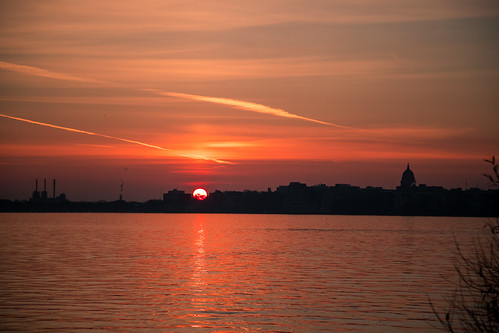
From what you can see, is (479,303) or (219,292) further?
(219,292)

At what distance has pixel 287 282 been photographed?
49.6 meters

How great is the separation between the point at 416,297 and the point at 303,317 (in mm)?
9829

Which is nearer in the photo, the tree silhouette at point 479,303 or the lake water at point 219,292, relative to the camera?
the tree silhouette at point 479,303

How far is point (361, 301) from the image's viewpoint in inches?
1580

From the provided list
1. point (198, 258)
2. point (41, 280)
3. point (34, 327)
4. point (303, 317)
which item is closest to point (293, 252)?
point (198, 258)

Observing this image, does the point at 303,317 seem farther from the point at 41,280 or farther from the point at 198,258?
the point at 198,258

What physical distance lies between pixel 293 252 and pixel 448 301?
42257mm

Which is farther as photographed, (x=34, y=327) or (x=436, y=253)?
(x=436, y=253)

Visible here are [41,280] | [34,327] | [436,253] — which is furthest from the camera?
[436,253]

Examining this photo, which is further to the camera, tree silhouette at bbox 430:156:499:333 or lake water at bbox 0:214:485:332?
lake water at bbox 0:214:485:332

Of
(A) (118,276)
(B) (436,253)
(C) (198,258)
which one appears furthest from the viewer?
(B) (436,253)

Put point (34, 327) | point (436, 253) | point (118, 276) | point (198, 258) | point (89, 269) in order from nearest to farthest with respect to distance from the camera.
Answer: point (34, 327) < point (118, 276) < point (89, 269) < point (198, 258) < point (436, 253)

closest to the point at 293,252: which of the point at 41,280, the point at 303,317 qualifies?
the point at 41,280

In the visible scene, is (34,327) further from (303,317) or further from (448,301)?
(448,301)
